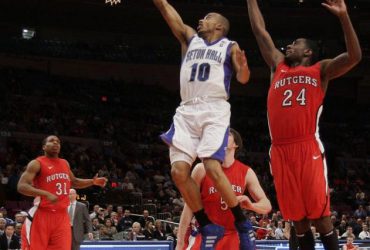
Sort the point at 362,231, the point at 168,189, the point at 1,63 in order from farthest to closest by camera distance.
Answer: the point at 1,63
the point at 168,189
the point at 362,231

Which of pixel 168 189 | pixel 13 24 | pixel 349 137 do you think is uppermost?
pixel 13 24

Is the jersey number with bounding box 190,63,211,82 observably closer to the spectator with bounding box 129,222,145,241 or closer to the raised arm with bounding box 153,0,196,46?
the raised arm with bounding box 153,0,196,46

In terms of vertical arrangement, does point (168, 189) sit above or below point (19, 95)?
below

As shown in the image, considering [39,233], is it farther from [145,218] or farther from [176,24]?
[145,218]

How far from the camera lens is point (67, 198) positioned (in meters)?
9.29

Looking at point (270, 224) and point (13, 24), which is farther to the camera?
point (13, 24)

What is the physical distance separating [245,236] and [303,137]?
103cm

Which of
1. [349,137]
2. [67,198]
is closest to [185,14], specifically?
[349,137]

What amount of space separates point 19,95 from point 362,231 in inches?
603

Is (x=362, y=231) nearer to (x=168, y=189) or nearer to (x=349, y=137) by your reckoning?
(x=168, y=189)

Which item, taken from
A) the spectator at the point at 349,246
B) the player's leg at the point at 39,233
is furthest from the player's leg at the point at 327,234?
the spectator at the point at 349,246

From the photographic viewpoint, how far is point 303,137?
19.9 feet

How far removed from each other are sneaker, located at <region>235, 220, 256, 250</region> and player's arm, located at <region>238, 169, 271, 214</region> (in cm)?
17

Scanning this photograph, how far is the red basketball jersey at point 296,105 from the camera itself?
19.9ft
